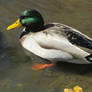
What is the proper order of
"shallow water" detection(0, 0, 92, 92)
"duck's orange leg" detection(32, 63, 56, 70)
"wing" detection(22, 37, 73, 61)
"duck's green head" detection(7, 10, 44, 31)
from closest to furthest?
"shallow water" detection(0, 0, 92, 92) < "wing" detection(22, 37, 73, 61) < "duck's orange leg" detection(32, 63, 56, 70) < "duck's green head" detection(7, 10, 44, 31)

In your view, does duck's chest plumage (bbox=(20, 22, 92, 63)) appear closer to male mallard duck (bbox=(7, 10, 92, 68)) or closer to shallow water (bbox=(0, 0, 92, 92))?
male mallard duck (bbox=(7, 10, 92, 68))

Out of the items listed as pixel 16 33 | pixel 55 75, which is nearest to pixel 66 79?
pixel 55 75

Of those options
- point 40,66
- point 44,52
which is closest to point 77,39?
point 44,52

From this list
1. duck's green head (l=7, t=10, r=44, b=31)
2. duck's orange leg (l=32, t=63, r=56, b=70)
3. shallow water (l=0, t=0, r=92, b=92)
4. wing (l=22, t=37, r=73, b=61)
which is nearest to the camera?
shallow water (l=0, t=0, r=92, b=92)

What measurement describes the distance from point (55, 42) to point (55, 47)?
0.33 feet

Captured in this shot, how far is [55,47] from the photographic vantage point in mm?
5055

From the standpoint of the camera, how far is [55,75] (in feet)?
16.9

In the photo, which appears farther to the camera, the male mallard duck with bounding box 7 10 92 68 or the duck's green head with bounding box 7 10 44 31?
the duck's green head with bounding box 7 10 44 31

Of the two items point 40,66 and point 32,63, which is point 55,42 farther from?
point 32,63

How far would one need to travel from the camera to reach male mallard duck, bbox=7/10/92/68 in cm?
496

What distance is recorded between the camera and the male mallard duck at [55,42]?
4.96 m

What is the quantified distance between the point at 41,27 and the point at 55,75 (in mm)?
1187

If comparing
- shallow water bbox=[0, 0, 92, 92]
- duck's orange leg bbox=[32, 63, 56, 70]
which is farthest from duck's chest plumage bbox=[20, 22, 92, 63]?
shallow water bbox=[0, 0, 92, 92]

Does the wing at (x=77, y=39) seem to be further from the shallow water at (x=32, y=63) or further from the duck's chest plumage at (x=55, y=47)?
the shallow water at (x=32, y=63)
